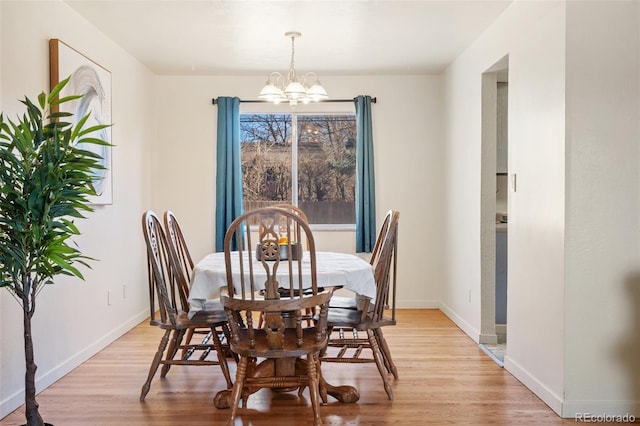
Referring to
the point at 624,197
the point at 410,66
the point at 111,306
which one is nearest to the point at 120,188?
the point at 111,306

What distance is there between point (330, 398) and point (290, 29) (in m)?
2.66

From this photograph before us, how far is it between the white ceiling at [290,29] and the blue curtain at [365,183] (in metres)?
0.53

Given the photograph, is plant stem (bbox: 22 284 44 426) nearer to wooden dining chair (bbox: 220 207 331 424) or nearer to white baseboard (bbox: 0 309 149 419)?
white baseboard (bbox: 0 309 149 419)

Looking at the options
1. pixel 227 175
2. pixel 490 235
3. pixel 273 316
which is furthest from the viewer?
pixel 227 175

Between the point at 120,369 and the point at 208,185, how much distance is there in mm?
2513

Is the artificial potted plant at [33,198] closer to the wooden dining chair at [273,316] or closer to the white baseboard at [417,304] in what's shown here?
the wooden dining chair at [273,316]

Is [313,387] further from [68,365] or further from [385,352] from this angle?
[68,365]

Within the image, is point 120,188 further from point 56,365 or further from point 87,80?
point 56,365

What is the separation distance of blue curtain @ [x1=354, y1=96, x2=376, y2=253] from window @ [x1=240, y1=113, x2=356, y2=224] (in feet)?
0.80

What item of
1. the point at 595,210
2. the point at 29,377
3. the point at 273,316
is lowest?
the point at 29,377

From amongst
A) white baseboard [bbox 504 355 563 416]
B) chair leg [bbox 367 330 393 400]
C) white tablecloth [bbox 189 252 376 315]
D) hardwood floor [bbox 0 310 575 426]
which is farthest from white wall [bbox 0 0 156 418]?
white baseboard [bbox 504 355 563 416]

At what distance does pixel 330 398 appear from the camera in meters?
3.24

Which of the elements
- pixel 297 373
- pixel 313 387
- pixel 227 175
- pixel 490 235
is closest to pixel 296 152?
pixel 227 175

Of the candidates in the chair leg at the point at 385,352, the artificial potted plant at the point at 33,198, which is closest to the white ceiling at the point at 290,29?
the artificial potted plant at the point at 33,198
